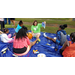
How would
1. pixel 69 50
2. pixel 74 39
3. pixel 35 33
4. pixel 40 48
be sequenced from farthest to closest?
pixel 35 33
pixel 40 48
pixel 69 50
pixel 74 39

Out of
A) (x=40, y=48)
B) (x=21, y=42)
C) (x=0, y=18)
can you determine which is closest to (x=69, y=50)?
(x=40, y=48)

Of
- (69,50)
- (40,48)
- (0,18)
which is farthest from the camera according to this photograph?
(0,18)

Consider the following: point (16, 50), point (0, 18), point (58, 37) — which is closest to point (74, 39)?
point (58, 37)

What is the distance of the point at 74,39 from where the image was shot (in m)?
2.55

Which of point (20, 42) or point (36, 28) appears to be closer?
point (20, 42)

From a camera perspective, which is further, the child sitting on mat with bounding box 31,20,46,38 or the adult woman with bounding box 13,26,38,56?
the child sitting on mat with bounding box 31,20,46,38

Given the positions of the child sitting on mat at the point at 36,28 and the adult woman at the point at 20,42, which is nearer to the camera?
the adult woman at the point at 20,42

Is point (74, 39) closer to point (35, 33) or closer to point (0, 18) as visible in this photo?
point (35, 33)

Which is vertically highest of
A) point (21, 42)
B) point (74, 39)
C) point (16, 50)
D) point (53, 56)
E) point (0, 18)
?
point (0, 18)

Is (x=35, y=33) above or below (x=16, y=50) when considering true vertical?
above

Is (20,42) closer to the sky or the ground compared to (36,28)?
closer to the ground

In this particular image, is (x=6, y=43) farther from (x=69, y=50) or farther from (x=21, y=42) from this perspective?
(x=69, y=50)

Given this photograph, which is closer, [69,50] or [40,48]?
[69,50]

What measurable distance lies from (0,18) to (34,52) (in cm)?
462
